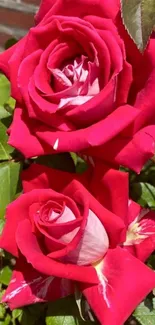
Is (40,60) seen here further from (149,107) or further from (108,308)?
(108,308)

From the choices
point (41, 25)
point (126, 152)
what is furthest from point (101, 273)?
point (41, 25)

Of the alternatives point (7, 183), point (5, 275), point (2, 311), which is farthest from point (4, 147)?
point (2, 311)

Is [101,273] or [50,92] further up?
[50,92]

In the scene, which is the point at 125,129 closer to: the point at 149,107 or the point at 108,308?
the point at 149,107

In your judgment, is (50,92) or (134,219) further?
(134,219)

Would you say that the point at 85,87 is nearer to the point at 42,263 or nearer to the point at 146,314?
the point at 42,263

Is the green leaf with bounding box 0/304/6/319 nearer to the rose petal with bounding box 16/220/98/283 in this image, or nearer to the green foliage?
the green foliage
